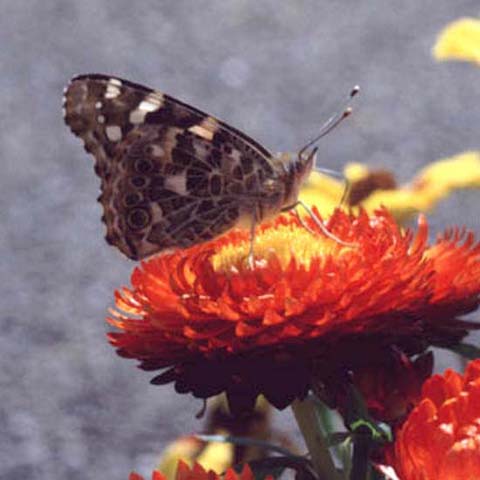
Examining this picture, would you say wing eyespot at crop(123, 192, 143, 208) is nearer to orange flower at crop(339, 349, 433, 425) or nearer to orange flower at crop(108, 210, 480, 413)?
orange flower at crop(108, 210, 480, 413)

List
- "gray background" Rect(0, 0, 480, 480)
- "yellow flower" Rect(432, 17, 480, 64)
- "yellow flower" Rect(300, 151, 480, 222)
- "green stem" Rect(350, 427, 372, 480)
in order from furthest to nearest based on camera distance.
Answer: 1. "gray background" Rect(0, 0, 480, 480)
2. "yellow flower" Rect(300, 151, 480, 222)
3. "yellow flower" Rect(432, 17, 480, 64)
4. "green stem" Rect(350, 427, 372, 480)

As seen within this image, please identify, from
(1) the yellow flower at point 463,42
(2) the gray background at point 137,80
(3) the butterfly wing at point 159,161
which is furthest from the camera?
(2) the gray background at point 137,80

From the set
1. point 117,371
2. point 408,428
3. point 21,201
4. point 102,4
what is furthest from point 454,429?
point 102,4

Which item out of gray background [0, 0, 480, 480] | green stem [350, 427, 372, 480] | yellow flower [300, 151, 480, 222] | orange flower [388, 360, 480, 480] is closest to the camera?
orange flower [388, 360, 480, 480]

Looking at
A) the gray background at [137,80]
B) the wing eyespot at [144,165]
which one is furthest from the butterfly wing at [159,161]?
the gray background at [137,80]

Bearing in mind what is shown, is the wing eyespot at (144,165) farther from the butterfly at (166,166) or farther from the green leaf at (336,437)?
the green leaf at (336,437)

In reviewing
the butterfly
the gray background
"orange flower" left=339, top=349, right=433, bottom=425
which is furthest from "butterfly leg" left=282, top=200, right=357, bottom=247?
the gray background
